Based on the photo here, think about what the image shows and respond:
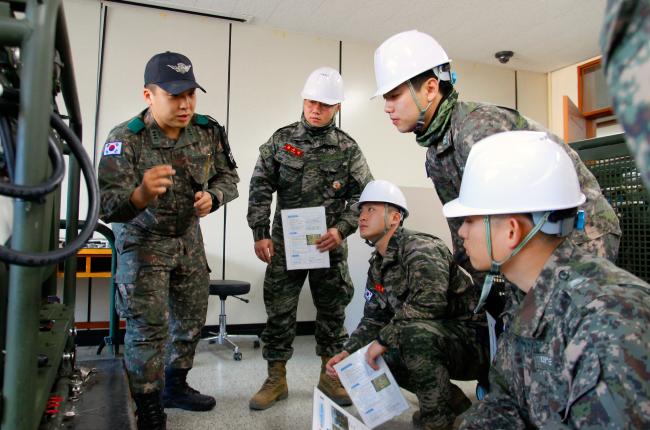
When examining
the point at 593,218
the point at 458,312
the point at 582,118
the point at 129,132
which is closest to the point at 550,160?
the point at 593,218

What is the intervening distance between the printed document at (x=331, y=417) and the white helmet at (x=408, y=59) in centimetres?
103

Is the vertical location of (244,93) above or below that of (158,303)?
above

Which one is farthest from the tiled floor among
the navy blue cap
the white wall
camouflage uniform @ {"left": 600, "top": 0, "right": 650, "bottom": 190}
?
camouflage uniform @ {"left": 600, "top": 0, "right": 650, "bottom": 190}

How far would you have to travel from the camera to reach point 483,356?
6.00 feet

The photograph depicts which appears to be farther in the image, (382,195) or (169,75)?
(382,195)

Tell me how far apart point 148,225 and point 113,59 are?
2601 millimetres

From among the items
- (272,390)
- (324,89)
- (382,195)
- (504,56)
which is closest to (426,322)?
(382,195)

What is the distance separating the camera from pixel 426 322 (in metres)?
1.79

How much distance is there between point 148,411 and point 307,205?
3.86ft

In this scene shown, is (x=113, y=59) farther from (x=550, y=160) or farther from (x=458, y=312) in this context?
(x=550, y=160)

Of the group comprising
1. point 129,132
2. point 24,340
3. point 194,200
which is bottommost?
point 24,340

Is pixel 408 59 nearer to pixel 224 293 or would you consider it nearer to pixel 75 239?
pixel 75 239

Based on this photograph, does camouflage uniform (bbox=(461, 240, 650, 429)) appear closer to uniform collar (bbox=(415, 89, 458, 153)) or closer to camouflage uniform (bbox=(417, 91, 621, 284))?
camouflage uniform (bbox=(417, 91, 621, 284))

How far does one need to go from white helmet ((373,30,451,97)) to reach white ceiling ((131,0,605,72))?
2.40m
